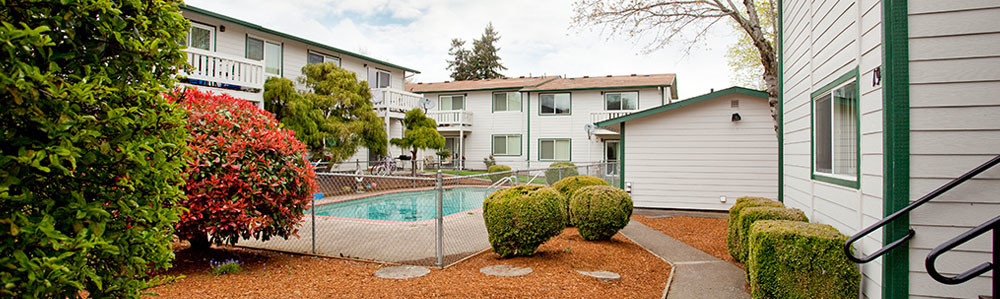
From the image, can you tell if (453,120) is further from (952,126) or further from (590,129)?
(952,126)

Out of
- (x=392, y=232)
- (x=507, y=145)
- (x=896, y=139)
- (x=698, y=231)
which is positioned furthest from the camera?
(x=507, y=145)

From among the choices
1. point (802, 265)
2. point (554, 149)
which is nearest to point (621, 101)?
point (554, 149)

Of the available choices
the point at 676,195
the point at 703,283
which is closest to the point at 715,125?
the point at 676,195

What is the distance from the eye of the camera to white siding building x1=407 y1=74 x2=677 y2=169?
24875mm

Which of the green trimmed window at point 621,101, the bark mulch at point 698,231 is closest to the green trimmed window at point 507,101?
the green trimmed window at point 621,101

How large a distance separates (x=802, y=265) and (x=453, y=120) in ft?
76.6

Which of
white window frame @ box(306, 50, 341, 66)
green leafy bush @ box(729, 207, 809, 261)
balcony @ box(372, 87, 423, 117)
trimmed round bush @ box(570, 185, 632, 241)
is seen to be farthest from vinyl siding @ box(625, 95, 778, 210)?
white window frame @ box(306, 50, 341, 66)

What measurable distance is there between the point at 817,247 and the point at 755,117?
8906mm

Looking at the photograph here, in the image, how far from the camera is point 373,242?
765 centimetres

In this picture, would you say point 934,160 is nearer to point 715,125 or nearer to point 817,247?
point 817,247

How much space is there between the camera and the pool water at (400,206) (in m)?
12.2

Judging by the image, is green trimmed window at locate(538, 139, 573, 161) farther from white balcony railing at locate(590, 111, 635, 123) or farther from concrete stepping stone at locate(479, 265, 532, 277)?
concrete stepping stone at locate(479, 265, 532, 277)

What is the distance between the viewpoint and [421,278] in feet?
17.7

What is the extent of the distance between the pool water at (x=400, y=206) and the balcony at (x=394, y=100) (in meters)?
6.90
